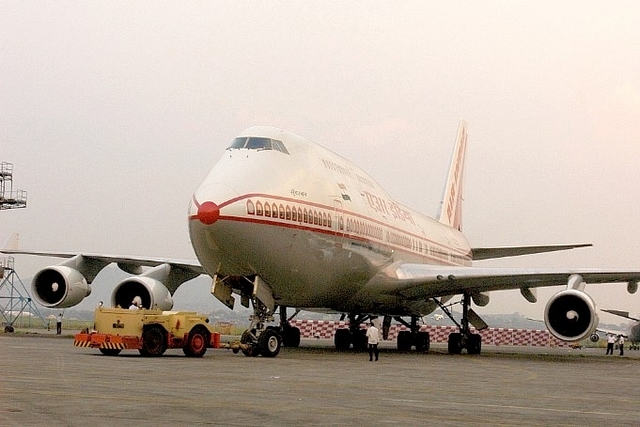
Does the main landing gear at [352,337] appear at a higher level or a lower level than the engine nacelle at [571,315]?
lower

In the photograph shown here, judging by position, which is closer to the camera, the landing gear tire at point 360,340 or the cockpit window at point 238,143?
the cockpit window at point 238,143

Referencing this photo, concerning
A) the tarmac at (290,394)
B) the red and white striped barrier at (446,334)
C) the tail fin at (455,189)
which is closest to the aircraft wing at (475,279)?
the tarmac at (290,394)

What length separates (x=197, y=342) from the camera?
20.2m

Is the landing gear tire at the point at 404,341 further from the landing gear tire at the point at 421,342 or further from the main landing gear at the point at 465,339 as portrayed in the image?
the main landing gear at the point at 465,339

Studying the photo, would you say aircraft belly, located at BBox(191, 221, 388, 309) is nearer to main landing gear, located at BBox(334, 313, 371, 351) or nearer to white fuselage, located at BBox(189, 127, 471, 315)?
white fuselage, located at BBox(189, 127, 471, 315)

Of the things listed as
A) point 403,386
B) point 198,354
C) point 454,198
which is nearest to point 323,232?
point 198,354

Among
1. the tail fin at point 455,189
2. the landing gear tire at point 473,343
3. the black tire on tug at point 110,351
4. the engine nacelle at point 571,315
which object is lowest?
the black tire on tug at point 110,351

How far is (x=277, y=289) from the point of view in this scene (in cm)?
2142

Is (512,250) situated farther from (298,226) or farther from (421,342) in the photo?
(298,226)

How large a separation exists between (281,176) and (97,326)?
525cm

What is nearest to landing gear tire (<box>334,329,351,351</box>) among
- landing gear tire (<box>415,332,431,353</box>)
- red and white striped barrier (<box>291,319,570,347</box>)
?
landing gear tire (<box>415,332,431,353</box>)

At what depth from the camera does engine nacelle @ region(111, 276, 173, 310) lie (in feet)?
82.2

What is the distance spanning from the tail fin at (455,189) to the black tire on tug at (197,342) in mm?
19776

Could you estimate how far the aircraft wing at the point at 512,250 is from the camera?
2994 centimetres
